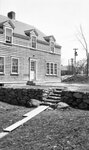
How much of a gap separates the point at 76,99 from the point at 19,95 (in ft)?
13.9

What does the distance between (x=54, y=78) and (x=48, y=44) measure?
493cm

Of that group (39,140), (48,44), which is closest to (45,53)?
(48,44)

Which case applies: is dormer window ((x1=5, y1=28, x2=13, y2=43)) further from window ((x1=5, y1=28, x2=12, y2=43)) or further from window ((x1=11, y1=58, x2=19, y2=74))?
window ((x1=11, y1=58, x2=19, y2=74))

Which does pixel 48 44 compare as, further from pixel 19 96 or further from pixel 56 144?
pixel 56 144

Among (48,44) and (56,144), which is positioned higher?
(48,44)

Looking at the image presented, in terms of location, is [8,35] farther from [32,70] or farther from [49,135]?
[49,135]

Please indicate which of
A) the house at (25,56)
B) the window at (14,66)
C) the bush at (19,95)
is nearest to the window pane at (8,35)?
the house at (25,56)

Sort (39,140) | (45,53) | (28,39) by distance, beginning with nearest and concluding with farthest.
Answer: (39,140), (28,39), (45,53)

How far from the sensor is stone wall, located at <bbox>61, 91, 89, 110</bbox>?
30.8 ft

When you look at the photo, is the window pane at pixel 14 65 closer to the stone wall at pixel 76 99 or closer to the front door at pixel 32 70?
the front door at pixel 32 70

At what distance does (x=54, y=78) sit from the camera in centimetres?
2597

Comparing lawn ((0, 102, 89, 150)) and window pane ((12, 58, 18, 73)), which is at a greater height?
window pane ((12, 58, 18, 73))

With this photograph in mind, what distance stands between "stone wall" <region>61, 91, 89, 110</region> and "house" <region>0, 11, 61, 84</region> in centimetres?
1007

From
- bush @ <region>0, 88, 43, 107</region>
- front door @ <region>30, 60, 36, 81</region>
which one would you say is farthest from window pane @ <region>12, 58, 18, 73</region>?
bush @ <region>0, 88, 43, 107</region>
